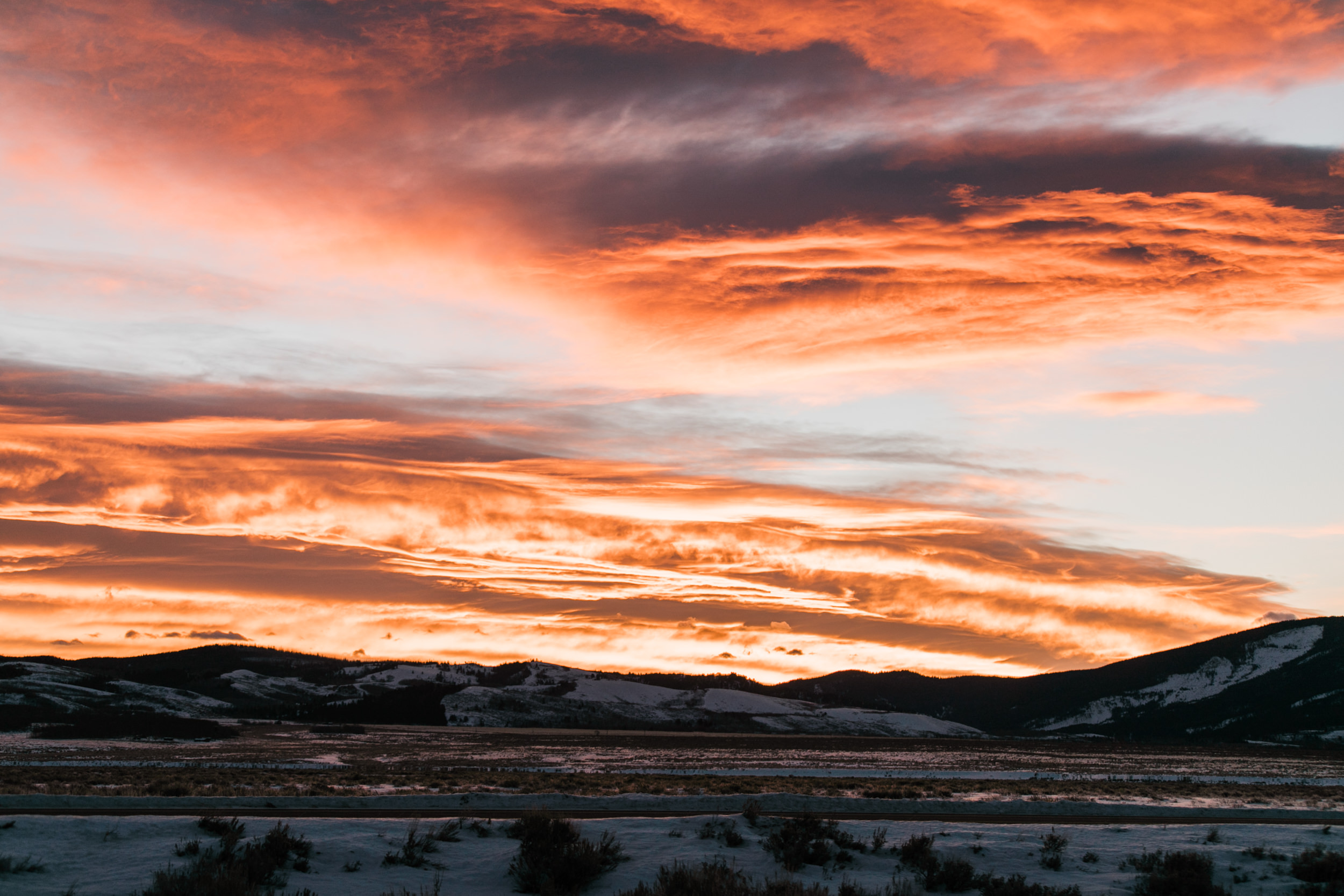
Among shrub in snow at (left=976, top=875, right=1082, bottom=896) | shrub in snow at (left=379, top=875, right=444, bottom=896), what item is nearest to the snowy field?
shrub in snow at (left=379, top=875, right=444, bottom=896)

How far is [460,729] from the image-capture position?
161 m

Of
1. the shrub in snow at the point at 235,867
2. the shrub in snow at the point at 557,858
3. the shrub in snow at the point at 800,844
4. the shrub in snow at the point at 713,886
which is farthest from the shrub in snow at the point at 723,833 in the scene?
the shrub in snow at the point at 235,867

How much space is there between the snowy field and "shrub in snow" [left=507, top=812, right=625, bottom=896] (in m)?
0.27

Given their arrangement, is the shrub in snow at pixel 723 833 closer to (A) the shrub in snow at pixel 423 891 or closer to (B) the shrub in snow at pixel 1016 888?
(B) the shrub in snow at pixel 1016 888

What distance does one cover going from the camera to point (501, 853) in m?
19.3

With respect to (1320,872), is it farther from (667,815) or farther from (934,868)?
(667,815)

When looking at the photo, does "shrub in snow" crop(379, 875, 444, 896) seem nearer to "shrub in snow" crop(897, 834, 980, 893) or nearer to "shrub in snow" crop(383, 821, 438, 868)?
"shrub in snow" crop(383, 821, 438, 868)

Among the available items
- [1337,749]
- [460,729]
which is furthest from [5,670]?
[1337,749]

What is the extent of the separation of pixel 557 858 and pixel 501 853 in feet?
6.49

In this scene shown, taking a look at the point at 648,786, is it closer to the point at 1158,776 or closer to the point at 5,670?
the point at 1158,776

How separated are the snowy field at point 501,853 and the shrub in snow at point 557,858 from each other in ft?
0.88

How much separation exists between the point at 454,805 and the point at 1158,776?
50.0 m

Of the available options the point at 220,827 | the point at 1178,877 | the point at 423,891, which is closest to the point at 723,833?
the point at 423,891

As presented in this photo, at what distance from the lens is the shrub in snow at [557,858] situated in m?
17.4
